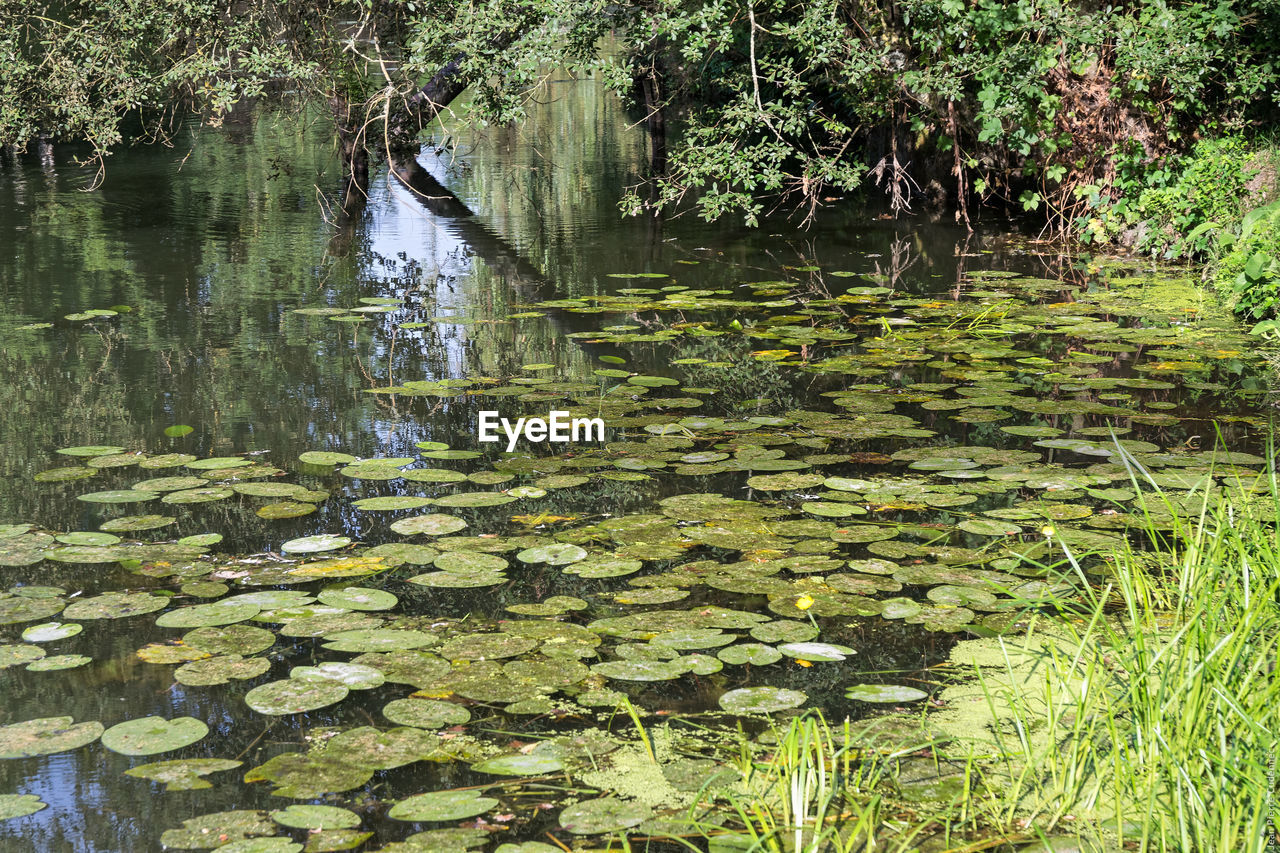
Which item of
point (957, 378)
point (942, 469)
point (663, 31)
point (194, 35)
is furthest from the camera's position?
point (194, 35)

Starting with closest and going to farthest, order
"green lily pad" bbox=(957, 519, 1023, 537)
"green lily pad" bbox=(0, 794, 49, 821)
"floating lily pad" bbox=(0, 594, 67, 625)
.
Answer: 1. "green lily pad" bbox=(0, 794, 49, 821)
2. "floating lily pad" bbox=(0, 594, 67, 625)
3. "green lily pad" bbox=(957, 519, 1023, 537)

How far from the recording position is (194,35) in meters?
9.11

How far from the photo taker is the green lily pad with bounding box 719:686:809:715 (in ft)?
8.44

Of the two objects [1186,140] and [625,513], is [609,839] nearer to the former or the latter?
[625,513]

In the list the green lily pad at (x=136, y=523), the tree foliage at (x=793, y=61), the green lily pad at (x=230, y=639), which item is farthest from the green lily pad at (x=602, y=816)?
the tree foliage at (x=793, y=61)

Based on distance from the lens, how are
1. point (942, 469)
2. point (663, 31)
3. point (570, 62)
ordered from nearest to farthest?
point (942, 469) → point (663, 31) → point (570, 62)

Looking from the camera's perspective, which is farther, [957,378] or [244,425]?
[957,378]

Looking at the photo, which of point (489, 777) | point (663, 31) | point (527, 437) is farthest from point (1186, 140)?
point (489, 777)

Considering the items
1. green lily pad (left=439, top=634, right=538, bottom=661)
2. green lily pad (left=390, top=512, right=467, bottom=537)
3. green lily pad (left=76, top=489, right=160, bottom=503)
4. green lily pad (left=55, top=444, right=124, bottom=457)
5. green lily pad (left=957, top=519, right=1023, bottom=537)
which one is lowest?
green lily pad (left=439, top=634, right=538, bottom=661)

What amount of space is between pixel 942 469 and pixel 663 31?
433 cm

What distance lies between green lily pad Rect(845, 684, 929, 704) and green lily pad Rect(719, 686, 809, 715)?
114mm

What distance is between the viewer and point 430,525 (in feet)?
11.9

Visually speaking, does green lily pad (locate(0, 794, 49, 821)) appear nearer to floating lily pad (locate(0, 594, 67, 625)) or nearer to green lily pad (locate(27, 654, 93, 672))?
green lily pad (locate(27, 654, 93, 672))

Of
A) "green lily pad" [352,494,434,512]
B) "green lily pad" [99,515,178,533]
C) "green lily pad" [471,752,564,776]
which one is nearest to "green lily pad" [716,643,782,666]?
"green lily pad" [471,752,564,776]
